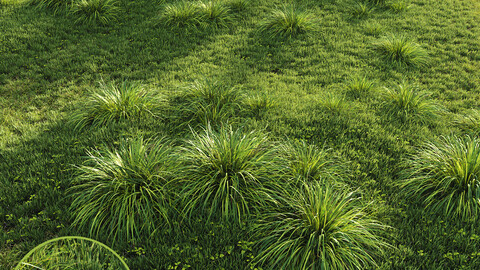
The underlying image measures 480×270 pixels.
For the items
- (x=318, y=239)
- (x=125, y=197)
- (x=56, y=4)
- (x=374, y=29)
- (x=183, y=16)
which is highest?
(x=56, y=4)

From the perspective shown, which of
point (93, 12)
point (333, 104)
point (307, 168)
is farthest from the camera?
point (93, 12)

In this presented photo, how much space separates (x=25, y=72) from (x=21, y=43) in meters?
1.27

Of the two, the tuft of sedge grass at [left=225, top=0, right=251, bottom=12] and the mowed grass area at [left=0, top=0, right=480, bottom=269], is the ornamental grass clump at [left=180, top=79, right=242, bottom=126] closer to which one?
the mowed grass area at [left=0, top=0, right=480, bottom=269]

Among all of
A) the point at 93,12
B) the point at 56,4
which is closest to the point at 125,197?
the point at 93,12

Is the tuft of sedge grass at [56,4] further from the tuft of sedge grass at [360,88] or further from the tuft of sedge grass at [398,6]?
the tuft of sedge grass at [398,6]

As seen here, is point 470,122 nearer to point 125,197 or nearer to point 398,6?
point 125,197

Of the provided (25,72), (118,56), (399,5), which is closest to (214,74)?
(118,56)

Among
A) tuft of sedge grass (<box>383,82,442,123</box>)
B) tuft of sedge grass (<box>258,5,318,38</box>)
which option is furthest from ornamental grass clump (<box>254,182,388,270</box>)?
tuft of sedge grass (<box>258,5,318,38</box>)

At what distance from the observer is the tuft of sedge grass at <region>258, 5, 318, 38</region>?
7.32 meters

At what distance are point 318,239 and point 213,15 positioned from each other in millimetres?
6438

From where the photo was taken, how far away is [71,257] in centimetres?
269

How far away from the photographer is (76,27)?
7.63 metres

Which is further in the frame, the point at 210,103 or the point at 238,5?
the point at 238,5

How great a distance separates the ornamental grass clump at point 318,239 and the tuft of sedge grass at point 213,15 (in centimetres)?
579
